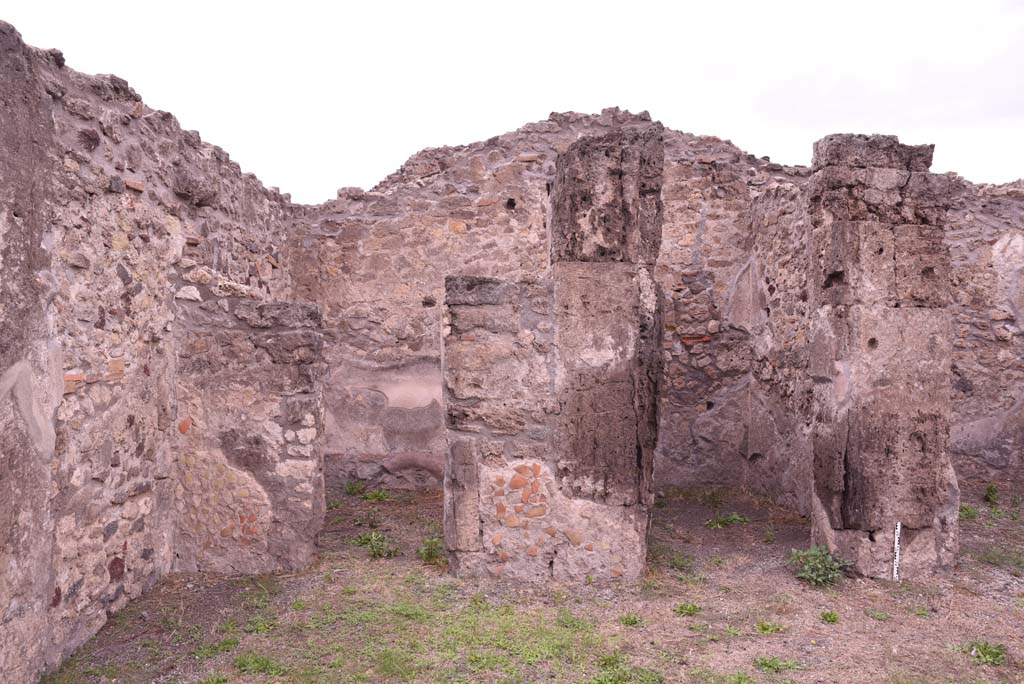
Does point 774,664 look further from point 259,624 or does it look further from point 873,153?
point 873,153

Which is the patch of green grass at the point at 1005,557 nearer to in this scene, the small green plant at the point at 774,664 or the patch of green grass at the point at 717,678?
the small green plant at the point at 774,664

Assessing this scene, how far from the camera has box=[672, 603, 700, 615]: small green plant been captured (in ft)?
12.9

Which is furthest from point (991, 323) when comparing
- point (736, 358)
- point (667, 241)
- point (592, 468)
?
point (592, 468)

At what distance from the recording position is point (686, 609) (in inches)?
156

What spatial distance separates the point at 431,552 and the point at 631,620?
1.56 metres

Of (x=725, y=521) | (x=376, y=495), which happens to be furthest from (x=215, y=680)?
(x=725, y=521)

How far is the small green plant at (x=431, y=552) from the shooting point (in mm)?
4691

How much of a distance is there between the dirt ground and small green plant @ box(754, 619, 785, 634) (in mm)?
17

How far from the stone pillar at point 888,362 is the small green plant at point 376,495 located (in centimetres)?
407

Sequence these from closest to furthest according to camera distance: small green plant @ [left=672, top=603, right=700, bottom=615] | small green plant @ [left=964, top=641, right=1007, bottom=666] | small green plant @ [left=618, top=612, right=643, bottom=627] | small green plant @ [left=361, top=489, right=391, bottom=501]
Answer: small green plant @ [left=964, top=641, right=1007, bottom=666] < small green plant @ [left=618, top=612, right=643, bottom=627] < small green plant @ [left=672, top=603, right=700, bottom=615] < small green plant @ [left=361, top=489, right=391, bottom=501]

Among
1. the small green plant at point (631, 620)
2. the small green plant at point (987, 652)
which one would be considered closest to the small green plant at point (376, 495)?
the small green plant at point (631, 620)

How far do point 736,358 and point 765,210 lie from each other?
4.88 ft

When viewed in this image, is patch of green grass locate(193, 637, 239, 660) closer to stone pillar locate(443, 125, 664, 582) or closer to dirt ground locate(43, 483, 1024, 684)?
dirt ground locate(43, 483, 1024, 684)

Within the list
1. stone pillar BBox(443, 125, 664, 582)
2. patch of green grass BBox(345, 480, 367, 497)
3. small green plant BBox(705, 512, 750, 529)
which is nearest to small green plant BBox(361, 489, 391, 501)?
patch of green grass BBox(345, 480, 367, 497)
